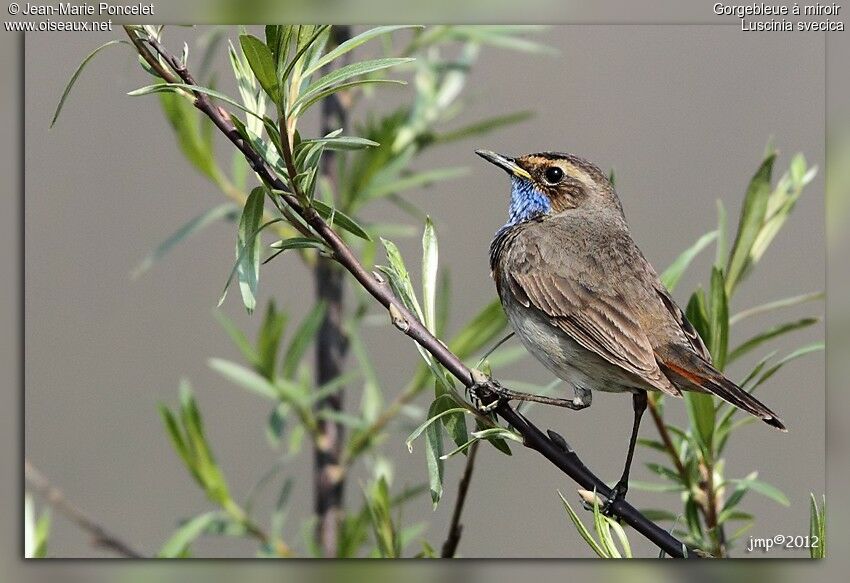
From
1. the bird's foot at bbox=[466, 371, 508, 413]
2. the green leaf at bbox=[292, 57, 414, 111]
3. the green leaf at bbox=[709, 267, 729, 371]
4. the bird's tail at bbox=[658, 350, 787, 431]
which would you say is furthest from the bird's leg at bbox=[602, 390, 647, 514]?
the green leaf at bbox=[292, 57, 414, 111]

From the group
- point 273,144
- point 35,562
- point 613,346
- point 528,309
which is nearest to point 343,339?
point 528,309

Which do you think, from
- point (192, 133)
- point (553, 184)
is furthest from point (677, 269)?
point (192, 133)

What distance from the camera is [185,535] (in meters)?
2.88

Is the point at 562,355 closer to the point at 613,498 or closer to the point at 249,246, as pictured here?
the point at 613,498

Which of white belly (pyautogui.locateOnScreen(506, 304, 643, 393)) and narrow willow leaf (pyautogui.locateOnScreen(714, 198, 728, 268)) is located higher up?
narrow willow leaf (pyautogui.locateOnScreen(714, 198, 728, 268))

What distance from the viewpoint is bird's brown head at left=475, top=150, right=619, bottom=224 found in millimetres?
3676

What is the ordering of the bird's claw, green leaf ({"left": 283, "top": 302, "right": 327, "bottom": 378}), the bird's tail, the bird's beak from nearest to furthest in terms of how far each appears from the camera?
the bird's claw, the bird's tail, green leaf ({"left": 283, "top": 302, "right": 327, "bottom": 378}), the bird's beak

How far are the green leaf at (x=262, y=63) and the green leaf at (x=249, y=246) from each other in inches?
8.0

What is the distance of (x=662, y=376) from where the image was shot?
274cm

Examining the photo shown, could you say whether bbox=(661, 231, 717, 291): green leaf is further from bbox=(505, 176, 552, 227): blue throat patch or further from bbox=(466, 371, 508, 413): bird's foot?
bbox=(505, 176, 552, 227): blue throat patch

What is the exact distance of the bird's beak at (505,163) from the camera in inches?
134

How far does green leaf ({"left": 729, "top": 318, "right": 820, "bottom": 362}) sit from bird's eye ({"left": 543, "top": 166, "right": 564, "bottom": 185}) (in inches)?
46.8

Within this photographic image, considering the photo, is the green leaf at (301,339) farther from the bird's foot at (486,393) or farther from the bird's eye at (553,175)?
the bird's eye at (553,175)

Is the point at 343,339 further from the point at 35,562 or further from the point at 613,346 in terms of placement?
the point at 35,562
